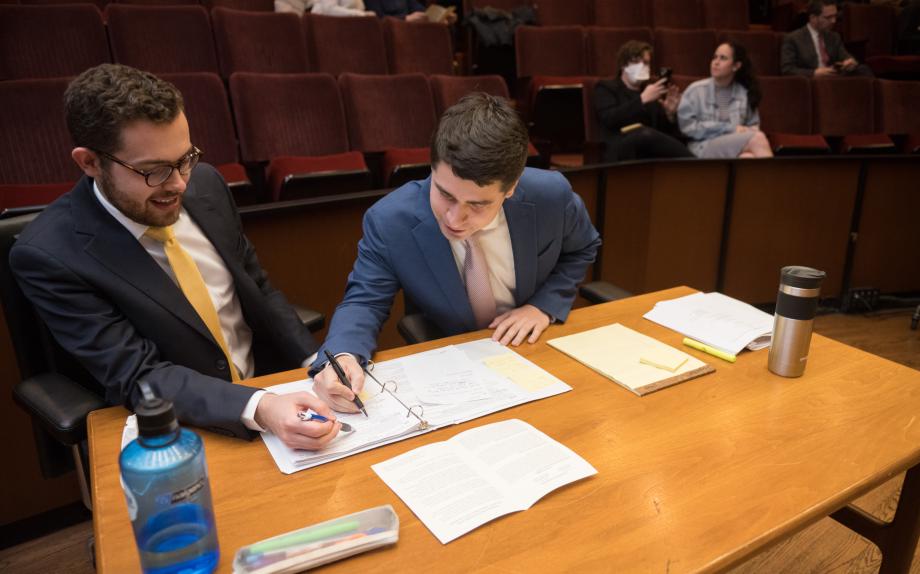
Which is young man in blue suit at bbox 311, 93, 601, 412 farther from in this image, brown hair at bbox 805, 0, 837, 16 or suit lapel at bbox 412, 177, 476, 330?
brown hair at bbox 805, 0, 837, 16

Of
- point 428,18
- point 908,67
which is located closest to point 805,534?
point 428,18

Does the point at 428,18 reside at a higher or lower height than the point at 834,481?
higher

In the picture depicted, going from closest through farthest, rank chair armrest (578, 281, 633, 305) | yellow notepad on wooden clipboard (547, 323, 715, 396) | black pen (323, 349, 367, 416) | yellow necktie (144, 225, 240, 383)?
black pen (323, 349, 367, 416) < yellow notepad on wooden clipboard (547, 323, 715, 396) < yellow necktie (144, 225, 240, 383) < chair armrest (578, 281, 633, 305)

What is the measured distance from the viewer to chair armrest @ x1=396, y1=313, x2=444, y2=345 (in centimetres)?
133

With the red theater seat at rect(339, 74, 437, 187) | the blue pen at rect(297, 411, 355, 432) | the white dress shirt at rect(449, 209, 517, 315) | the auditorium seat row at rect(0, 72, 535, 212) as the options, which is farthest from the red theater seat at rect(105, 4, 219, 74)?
the blue pen at rect(297, 411, 355, 432)

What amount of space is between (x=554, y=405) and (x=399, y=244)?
50 centimetres

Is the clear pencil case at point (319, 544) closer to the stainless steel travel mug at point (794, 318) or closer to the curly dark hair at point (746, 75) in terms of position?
the stainless steel travel mug at point (794, 318)

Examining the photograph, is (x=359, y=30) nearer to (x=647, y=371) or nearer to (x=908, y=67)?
(x=647, y=371)

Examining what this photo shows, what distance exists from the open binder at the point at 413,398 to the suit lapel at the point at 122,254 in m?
0.29

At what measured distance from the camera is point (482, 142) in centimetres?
105

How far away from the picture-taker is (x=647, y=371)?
1078mm

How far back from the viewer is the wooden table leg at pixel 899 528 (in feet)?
3.75

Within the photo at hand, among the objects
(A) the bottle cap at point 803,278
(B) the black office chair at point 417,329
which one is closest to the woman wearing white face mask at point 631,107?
(B) the black office chair at point 417,329

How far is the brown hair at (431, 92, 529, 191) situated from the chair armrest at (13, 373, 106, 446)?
71 cm
